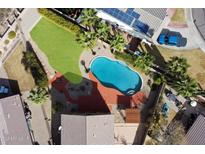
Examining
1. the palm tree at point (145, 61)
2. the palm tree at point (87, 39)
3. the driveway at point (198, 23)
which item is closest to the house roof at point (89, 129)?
the palm tree at point (145, 61)

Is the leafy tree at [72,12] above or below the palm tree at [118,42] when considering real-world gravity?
above

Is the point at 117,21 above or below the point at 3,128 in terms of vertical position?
above

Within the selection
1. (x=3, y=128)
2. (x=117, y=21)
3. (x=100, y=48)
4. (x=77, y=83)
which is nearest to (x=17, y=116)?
(x=3, y=128)

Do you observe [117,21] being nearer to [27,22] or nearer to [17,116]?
[27,22]

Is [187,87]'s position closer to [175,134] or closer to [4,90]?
[175,134]

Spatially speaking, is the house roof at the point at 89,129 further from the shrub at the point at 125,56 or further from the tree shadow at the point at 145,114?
the shrub at the point at 125,56

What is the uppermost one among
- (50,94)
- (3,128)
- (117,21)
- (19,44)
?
(117,21)
